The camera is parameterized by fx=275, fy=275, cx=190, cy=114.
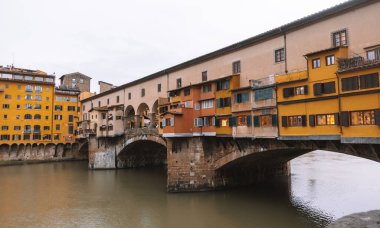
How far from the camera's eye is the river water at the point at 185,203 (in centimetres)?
2156

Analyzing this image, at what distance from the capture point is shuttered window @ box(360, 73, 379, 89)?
16.5 m

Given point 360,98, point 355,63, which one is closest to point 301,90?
point 355,63

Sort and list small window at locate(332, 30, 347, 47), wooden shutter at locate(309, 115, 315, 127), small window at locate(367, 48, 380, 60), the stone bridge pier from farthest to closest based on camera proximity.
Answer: the stone bridge pier < wooden shutter at locate(309, 115, 315, 127) < small window at locate(332, 30, 347, 47) < small window at locate(367, 48, 380, 60)

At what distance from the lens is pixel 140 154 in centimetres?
5416

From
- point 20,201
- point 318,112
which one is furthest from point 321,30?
point 20,201

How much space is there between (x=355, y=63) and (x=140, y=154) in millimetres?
43331

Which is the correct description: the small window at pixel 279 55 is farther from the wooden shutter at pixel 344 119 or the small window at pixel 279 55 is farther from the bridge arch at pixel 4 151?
the bridge arch at pixel 4 151

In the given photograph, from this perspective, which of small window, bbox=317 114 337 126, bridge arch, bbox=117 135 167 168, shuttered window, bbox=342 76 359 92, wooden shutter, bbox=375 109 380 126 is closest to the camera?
wooden shutter, bbox=375 109 380 126

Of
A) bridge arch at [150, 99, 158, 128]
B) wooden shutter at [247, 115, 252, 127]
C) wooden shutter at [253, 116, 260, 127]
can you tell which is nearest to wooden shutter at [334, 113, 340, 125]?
wooden shutter at [253, 116, 260, 127]

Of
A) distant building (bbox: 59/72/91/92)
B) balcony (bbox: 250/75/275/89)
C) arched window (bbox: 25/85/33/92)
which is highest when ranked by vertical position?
distant building (bbox: 59/72/91/92)

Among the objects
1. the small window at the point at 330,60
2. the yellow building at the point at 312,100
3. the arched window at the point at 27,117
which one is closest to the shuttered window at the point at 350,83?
the yellow building at the point at 312,100

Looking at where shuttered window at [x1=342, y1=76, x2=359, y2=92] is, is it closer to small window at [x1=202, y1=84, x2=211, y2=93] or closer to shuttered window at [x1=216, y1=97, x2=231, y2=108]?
shuttered window at [x1=216, y1=97, x2=231, y2=108]

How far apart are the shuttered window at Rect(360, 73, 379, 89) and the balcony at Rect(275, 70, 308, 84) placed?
396 cm

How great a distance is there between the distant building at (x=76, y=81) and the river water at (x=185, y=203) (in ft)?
142
